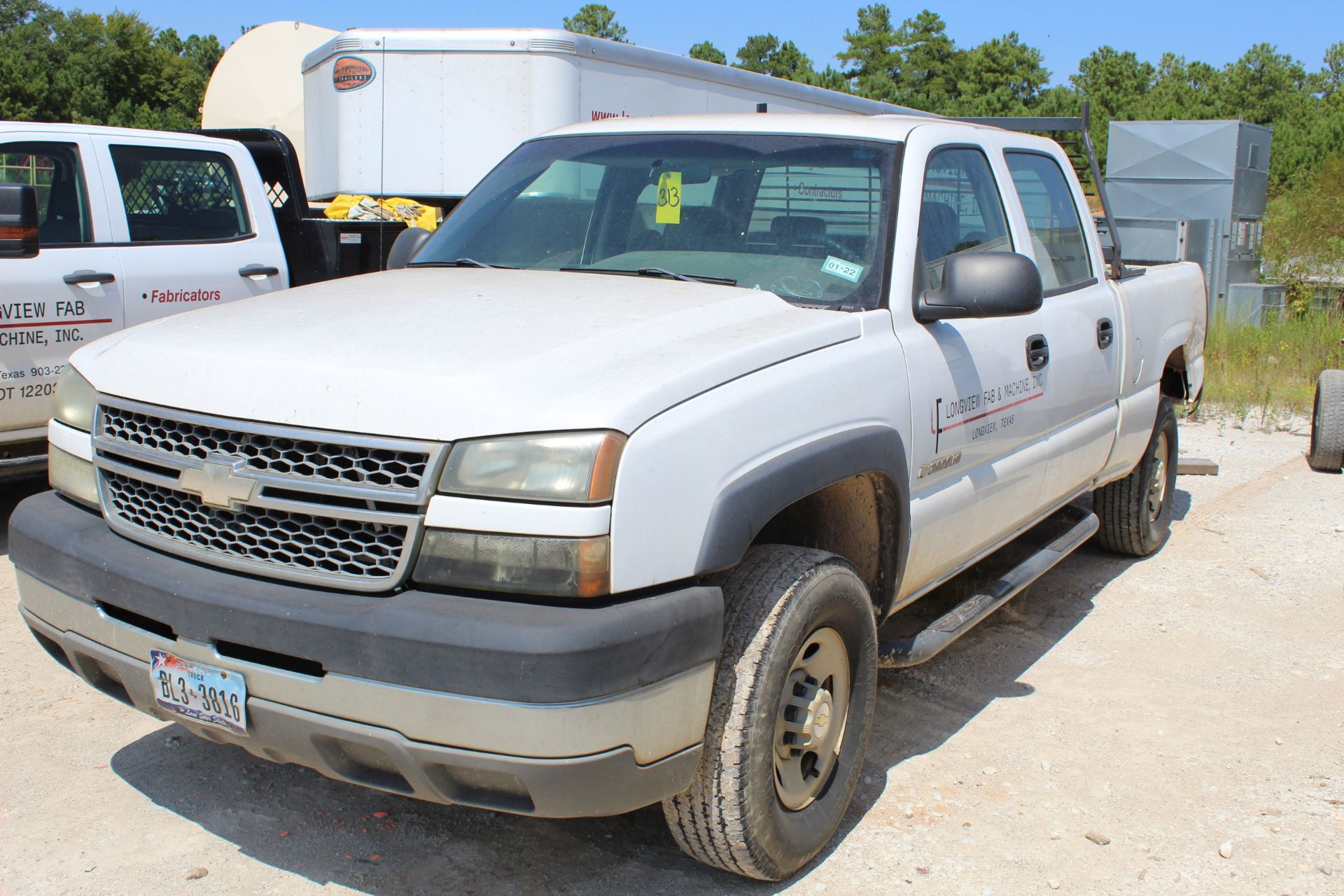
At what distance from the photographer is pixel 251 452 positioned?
2682 millimetres

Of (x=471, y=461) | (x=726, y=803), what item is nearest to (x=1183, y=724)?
(x=726, y=803)

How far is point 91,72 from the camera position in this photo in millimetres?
57875

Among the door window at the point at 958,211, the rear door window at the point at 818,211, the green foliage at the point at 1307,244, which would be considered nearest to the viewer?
the rear door window at the point at 818,211

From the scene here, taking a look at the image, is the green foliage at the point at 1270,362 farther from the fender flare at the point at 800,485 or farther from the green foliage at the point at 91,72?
the green foliage at the point at 91,72

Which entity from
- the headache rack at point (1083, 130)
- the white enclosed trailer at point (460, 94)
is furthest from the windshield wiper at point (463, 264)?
the white enclosed trailer at point (460, 94)

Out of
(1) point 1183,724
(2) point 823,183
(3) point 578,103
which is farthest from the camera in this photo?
(3) point 578,103

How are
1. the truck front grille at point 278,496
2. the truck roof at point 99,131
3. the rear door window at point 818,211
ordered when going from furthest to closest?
the truck roof at point 99,131 → the rear door window at point 818,211 → the truck front grille at point 278,496

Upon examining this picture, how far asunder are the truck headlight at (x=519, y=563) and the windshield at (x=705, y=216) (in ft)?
4.28

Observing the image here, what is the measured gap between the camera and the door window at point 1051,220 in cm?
455

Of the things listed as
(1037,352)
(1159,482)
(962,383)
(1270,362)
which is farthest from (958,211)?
(1270,362)

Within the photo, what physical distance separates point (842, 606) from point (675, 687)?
2.36ft

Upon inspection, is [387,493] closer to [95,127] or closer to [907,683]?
[907,683]

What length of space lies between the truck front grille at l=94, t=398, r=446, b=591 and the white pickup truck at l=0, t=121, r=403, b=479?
10.1 feet

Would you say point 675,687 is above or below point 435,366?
below
